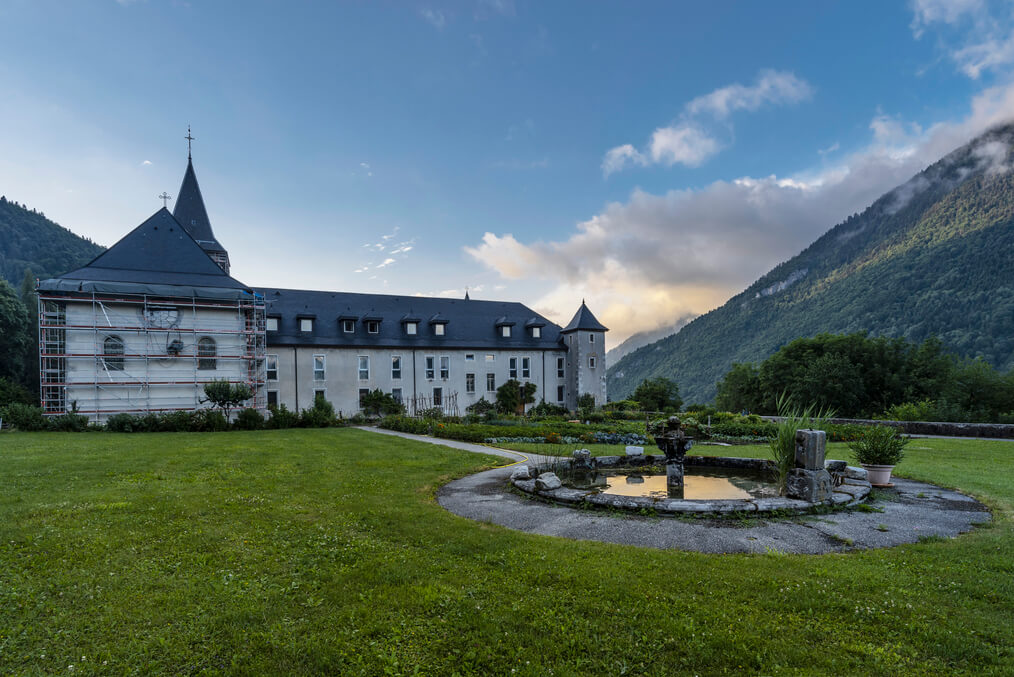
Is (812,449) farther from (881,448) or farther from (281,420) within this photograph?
(281,420)

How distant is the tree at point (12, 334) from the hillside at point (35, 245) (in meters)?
37.7

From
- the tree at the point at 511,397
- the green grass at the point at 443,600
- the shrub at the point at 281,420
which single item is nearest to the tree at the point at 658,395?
the tree at the point at 511,397

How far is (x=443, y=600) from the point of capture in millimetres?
4051

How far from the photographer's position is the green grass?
10.5ft

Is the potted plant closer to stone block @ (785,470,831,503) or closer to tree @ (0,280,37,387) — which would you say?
stone block @ (785,470,831,503)

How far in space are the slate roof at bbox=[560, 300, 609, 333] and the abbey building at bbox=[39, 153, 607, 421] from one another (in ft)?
0.32

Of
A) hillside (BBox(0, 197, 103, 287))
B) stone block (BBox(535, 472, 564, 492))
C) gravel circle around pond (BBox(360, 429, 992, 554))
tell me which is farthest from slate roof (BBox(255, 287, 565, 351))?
hillside (BBox(0, 197, 103, 287))

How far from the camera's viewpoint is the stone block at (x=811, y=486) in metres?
7.11

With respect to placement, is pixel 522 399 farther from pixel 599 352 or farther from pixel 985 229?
pixel 985 229

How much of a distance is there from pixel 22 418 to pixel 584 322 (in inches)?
1394

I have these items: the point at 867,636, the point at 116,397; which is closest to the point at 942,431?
the point at 867,636

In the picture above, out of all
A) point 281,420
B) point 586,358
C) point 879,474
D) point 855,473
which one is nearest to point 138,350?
point 281,420

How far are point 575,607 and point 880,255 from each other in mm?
95502

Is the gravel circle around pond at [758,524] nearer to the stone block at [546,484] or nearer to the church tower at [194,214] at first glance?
the stone block at [546,484]
